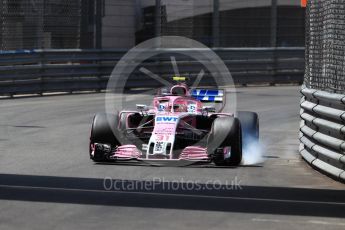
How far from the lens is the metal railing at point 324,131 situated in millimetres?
10664

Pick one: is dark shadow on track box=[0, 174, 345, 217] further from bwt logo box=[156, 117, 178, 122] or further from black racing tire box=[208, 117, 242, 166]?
bwt logo box=[156, 117, 178, 122]

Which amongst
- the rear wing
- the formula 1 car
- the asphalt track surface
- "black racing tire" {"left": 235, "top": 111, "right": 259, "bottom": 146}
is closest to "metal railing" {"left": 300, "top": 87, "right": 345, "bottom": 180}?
the asphalt track surface

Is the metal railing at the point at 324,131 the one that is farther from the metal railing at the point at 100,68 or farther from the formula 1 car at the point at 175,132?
the metal railing at the point at 100,68

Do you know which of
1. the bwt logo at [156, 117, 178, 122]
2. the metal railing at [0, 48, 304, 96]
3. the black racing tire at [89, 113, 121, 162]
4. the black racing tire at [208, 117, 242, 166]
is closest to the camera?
the black racing tire at [208, 117, 242, 166]

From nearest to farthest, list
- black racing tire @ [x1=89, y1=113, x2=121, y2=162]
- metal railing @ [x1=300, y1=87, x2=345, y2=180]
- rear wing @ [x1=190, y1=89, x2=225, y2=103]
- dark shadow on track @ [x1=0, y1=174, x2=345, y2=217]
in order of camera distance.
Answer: dark shadow on track @ [x1=0, y1=174, x2=345, y2=217] < metal railing @ [x1=300, y1=87, x2=345, y2=180] < black racing tire @ [x1=89, y1=113, x2=121, y2=162] < rear wing @ [x1=190, y1=89, x2=225, y2=103]

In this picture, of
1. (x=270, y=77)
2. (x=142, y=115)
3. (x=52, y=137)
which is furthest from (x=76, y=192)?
(x=270, y=77)

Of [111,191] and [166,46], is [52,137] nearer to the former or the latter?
[111,191]

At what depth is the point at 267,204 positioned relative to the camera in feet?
28.6

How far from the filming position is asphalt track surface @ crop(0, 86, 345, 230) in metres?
7.71

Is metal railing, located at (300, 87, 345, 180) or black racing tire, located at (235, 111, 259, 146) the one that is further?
black racing tire, located at (235, 111, 259, 146)

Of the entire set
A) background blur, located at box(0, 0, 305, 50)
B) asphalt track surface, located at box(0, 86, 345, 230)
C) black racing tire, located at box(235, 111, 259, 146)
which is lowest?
asphalt track surface, located at box(0, 86, 345, 230)

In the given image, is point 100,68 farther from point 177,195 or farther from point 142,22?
point 177,195

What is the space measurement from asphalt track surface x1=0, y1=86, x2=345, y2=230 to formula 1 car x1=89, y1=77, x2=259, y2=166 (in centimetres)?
20

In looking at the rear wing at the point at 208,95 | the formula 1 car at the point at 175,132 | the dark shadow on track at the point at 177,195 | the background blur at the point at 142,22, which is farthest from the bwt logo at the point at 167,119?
the background blur at the point at 142,22
